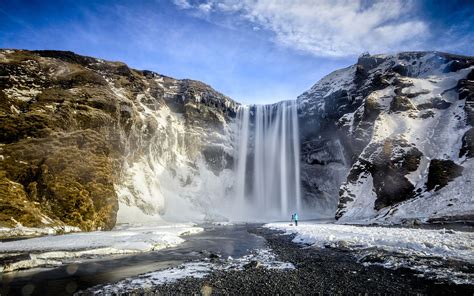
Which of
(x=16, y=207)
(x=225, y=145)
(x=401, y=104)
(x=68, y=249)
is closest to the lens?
(x=68, y=249)

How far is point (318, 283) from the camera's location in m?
10.6

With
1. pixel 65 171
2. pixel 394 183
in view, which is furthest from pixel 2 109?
pixel 394 183

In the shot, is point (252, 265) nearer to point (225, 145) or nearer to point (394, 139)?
point (394, 139)

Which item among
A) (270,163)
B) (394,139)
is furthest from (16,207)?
(270,163)

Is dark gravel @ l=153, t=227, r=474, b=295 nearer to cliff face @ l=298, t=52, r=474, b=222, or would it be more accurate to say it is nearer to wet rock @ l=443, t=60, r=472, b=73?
cliff face @ l=298, t=52, r=474, b=222

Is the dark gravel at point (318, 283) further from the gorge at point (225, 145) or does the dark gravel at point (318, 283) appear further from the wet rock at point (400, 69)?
the wet rock at point (400, 69)

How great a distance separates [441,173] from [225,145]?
54.3 m

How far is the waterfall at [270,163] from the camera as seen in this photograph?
259ft

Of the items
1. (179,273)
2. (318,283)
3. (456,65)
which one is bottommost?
(179,273)

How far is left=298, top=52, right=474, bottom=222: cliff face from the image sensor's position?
3875 centimetres

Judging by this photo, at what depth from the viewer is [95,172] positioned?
3719 centimetres

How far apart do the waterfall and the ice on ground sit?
61.0 meters

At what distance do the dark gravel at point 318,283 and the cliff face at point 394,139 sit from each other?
1032 inches

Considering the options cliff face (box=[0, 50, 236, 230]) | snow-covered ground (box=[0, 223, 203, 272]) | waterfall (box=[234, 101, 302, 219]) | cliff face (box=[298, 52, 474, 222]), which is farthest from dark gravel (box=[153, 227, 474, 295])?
waterfall (box=[234, 101, 302, 219])
